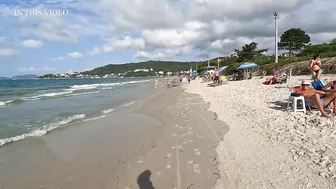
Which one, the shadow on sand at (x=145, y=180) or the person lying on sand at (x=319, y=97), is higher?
the person lying on sand at (x=319, y=97)

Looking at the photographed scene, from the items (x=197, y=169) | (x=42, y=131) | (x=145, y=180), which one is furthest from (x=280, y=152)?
(x=42, y=131)

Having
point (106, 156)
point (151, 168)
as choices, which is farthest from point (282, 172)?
point (106, 156)

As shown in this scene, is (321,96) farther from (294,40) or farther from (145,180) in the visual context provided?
(294,40)

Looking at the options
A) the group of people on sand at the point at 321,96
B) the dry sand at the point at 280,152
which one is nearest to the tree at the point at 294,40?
the group of people on sand at the point at 321,96

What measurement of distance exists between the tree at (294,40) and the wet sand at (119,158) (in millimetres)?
55810

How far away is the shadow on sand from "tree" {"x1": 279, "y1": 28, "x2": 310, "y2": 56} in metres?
59.6

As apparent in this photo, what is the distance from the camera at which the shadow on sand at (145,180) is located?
4.04m

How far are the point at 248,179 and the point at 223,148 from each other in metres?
1.54

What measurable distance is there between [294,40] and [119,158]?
5998 centimetres

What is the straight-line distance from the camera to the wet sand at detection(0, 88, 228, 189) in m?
4.31

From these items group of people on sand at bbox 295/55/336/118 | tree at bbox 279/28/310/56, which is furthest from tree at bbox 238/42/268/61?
group of people on sand at bbox 295/55/336/118

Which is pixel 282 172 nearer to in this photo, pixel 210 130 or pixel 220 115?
pixel 210 130

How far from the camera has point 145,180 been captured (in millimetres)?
4254

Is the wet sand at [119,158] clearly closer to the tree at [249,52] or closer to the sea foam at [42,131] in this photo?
the sea foam at [42,131]
